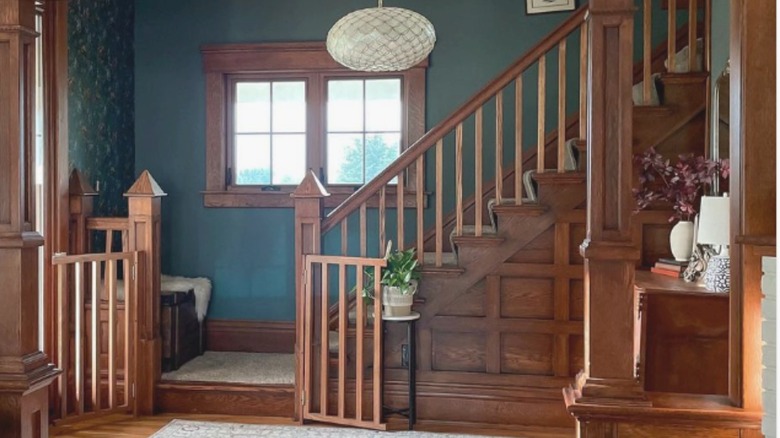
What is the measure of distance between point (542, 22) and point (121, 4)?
311 cm

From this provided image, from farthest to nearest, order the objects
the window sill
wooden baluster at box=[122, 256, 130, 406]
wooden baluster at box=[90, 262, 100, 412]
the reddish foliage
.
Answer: the window sill → wooden baluster at box=[122, 256, 130, 406] → wooden baluster at box=[90, 262, 100, 412] → the reddish foliage

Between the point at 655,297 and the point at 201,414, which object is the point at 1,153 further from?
the point at 655,297

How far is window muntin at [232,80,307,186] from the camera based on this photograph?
5.13 meters

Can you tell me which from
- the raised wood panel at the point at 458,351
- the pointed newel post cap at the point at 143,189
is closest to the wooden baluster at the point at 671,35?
the raised wood panel at the point at 458,351

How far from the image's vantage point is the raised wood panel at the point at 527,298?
373 centimetres

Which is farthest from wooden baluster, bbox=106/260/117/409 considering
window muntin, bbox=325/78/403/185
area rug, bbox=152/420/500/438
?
window muntin, bbox=325/78/403/185

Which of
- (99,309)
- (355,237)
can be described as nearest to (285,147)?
(355,237)

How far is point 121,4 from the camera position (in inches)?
197

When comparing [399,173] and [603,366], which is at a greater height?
[399,173]

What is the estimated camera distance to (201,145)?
5.17m

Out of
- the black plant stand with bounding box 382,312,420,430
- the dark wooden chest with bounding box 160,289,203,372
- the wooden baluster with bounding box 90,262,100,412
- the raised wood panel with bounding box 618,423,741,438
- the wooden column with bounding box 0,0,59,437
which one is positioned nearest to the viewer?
the raised wood panel with bounding box 618,423,741,438

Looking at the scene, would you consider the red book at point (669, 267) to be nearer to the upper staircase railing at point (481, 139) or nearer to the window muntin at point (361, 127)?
the upper staircase railing at point (481, 139)

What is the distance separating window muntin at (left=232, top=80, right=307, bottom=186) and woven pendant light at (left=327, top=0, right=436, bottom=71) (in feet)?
5.38

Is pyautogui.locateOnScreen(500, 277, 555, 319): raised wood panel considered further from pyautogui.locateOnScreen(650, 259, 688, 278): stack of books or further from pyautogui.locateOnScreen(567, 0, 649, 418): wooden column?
pyautogui.locateOnScreen(567, 0, 649, 418): wooden column
